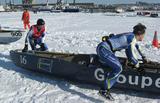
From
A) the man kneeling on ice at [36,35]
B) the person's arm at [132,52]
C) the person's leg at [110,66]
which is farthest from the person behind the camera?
the man kneeling on ice at [36,35]

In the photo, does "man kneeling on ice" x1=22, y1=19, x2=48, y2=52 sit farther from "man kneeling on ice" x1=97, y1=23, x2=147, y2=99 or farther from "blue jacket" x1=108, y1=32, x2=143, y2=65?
"blue jacket" x1=108, y1=32, x2=143, y2=65

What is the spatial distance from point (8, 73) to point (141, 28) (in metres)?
4.15

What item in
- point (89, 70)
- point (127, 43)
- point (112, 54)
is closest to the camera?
point (127, 43)

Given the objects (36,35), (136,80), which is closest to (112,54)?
(136,80)

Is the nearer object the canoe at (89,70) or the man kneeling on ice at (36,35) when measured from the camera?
the canoe at (89,70)

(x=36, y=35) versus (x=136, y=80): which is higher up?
(x=36, y=35)

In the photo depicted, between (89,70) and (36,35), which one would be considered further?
(36,35)

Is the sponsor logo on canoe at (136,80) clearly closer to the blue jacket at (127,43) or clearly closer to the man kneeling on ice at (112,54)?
the man kneeling on ice at (112,54)

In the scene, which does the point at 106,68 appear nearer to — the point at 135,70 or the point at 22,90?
the point at 135,70

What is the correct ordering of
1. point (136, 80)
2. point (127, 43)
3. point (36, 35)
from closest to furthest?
point (127, 43)
point (136, 80)
point (36, 35)

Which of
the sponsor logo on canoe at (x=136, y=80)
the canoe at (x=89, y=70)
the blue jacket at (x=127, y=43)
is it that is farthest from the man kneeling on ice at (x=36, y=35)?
the blue jacket at (x=127, y=43)

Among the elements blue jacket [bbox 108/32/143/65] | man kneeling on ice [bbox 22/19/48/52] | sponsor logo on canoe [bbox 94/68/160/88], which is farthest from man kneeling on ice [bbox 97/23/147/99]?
man kneeling on ice [bbox 22/19/48/52]

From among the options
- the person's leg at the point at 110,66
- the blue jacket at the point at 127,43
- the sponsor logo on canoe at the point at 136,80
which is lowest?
the sponsor logo on canoe at the point at 136,80

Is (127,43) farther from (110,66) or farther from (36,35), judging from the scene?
(36,35)
